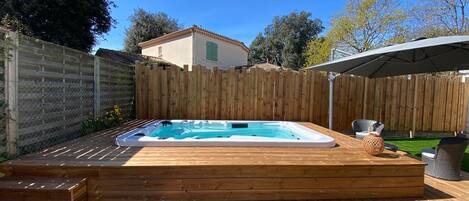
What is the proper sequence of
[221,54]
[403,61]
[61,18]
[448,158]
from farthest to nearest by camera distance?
[221,54] → [61,18] → [403,61] → [448,158]

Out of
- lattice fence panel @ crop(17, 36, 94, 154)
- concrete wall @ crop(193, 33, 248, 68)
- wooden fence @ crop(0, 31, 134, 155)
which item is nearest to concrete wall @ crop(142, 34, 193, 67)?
concrete wall @ crop(193, 33, 248, 68)

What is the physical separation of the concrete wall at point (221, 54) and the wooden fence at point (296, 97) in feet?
29.7

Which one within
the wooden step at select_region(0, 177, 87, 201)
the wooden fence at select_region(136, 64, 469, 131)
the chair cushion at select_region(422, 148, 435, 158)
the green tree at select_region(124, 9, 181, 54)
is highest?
the green tree at select_region(124, 9, 181, 54)

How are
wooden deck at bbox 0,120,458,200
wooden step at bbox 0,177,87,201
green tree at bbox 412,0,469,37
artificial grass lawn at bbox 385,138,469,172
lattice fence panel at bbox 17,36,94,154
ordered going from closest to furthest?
wooden step at bbox 0,177,87,201 → wooden deck at bbox 0,120,458,200 → lattice fence panel at bbox 17,36,94,154 → artificial grass lawn at bbox 385,138,469,172 → green tree at bbox 412,0,469,37

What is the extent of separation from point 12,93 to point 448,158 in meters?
6.22

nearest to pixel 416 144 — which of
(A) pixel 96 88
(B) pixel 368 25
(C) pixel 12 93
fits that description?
(A) pixel 96 88

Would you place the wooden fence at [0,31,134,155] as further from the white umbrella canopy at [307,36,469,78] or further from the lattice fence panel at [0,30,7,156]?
the white umbrella canopy at [307,36,469,78]

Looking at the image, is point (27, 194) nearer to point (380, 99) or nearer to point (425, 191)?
point (425, 191)

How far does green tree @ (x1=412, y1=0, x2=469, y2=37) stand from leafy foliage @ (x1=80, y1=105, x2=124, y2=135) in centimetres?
1492

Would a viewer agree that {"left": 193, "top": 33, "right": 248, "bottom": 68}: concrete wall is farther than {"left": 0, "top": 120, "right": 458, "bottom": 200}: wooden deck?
Yes

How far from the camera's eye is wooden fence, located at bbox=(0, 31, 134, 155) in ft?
12.3

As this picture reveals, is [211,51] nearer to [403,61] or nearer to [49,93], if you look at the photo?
[403,61]

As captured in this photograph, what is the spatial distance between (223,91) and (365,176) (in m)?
4.84

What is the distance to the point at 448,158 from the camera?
4508 millimetres
